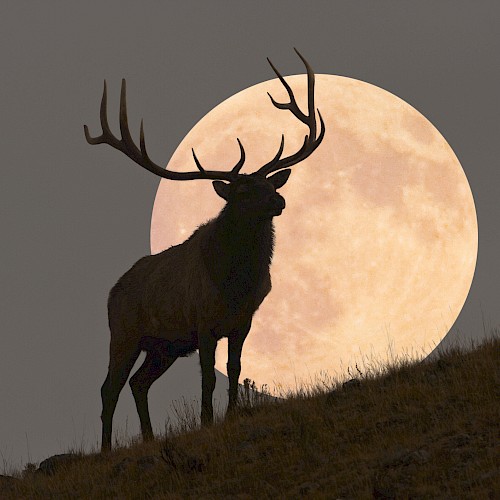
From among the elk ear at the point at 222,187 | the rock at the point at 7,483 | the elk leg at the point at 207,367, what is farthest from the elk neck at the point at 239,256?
the rock at the point at 7,483

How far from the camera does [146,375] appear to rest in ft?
49.4

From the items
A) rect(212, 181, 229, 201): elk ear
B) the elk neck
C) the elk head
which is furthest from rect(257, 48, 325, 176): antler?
the elk neck

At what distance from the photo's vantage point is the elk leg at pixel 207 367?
13.1 m

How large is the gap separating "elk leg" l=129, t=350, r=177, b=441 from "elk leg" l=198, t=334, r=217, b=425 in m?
1.79

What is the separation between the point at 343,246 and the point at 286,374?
245cm

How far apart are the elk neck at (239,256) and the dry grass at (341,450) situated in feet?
4.96

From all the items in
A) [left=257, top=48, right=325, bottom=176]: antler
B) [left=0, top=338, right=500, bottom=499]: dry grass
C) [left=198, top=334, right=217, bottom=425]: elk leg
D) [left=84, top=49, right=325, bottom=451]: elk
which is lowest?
[left=0, top=338, right=500, bottom=499]: dry grass

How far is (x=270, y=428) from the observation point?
10.9m

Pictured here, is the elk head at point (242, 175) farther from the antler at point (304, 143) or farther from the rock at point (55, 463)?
the rock at point (55, 463)

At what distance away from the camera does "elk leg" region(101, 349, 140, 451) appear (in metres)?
14.8

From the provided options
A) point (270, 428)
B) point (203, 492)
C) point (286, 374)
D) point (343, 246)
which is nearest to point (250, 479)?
point (203, 492)

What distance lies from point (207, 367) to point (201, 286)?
3.19 ft

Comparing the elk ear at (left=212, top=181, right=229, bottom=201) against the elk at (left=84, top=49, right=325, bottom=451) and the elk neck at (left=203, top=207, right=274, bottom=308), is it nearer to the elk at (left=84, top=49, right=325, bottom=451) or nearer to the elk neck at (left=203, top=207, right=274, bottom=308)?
the elk at (left=84, top=49, right=325, bottom=451)

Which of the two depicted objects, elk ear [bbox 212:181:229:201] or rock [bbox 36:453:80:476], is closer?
rock [bbox 36:453:80:476]
